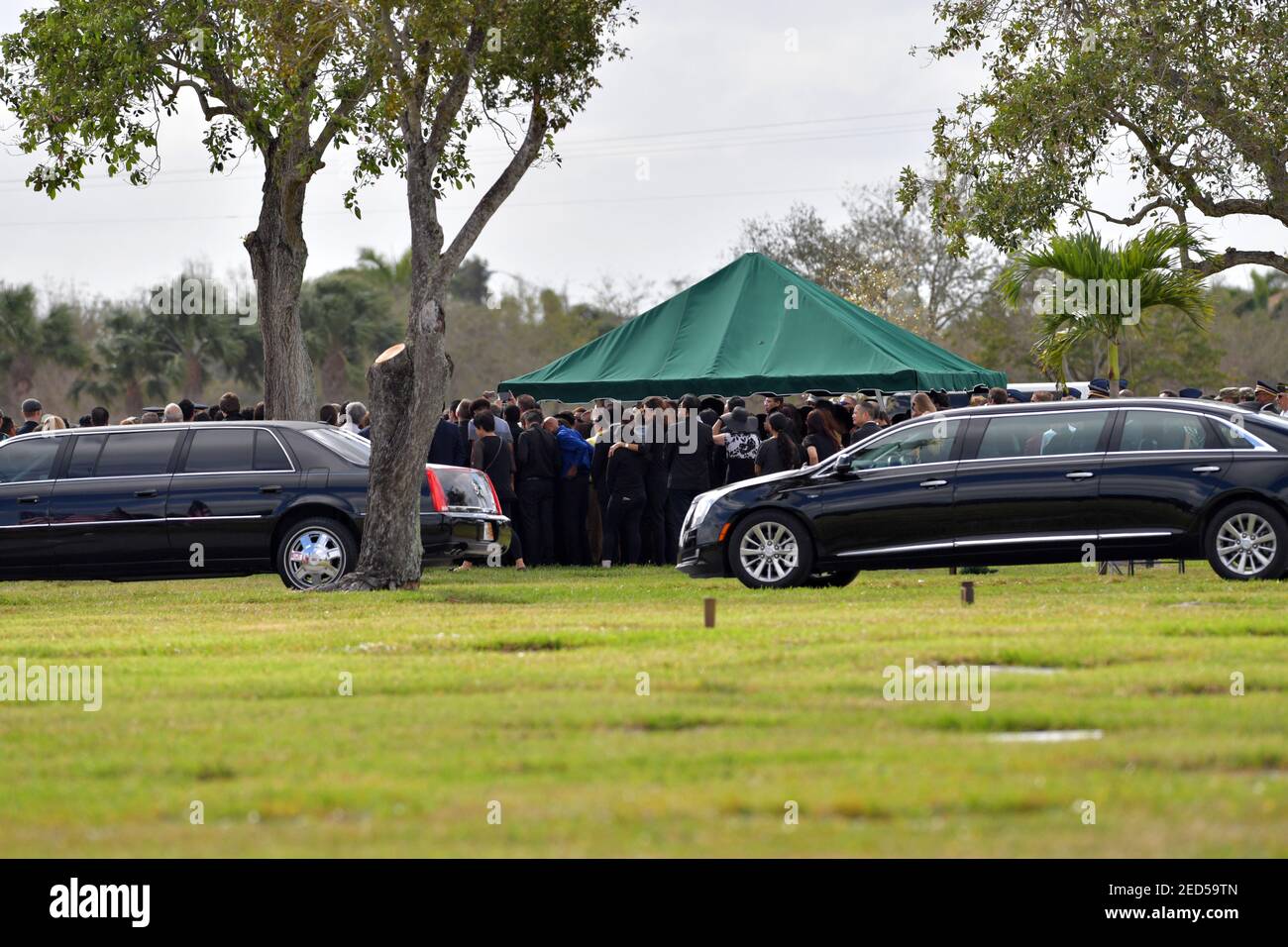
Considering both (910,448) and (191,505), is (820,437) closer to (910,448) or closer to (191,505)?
(910,448)

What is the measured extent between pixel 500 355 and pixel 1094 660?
83.4m

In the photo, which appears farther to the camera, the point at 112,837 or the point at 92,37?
the point at 92,37

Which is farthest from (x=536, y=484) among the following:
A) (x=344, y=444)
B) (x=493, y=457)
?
(x=344, y=444)

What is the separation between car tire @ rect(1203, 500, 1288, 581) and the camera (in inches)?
645

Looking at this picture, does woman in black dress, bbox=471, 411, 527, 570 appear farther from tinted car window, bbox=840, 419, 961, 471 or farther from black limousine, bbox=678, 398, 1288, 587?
tinted car window, bbox=840, 419, 961, 471

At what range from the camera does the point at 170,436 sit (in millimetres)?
18859

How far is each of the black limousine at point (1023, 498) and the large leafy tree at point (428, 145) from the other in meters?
2.59

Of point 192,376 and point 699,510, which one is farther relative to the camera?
point 192,376

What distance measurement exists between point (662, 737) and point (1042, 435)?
9375 millimetres

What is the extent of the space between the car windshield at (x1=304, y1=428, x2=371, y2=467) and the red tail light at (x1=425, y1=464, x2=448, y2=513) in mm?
605

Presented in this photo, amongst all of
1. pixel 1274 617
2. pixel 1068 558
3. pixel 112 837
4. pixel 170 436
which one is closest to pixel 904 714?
pixel 112 837

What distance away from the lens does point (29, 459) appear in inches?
748

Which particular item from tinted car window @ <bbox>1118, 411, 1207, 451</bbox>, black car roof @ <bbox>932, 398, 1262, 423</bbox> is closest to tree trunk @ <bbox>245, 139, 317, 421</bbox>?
black car roof @ <bbox>932, 398, 1262, 423</bbox>
